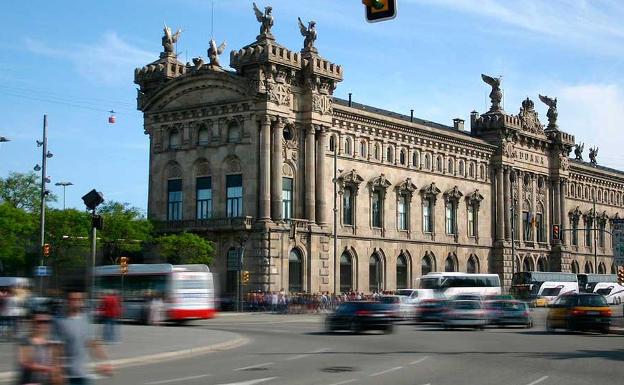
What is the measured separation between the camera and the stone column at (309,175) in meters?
74.9

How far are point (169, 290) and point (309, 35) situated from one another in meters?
35.0

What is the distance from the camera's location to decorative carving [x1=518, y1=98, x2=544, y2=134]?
338 feet

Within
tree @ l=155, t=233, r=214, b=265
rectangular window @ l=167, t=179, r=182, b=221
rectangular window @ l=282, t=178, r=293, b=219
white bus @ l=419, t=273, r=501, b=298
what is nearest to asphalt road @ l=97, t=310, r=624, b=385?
white bus @ l=419, t=273, r=501, b=298

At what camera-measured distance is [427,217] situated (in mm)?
90062

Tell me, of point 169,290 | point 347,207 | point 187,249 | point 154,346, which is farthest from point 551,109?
point 154,346

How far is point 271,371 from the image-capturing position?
2222cm

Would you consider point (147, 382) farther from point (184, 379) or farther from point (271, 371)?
point (271, 371)

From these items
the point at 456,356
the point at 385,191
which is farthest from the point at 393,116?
the point at 456,356

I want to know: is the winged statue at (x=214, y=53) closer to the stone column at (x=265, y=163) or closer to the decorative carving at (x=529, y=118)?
the stone column at (x=265, y=163)

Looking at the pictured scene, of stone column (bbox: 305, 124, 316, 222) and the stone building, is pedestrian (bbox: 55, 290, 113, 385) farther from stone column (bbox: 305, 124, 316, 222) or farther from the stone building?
stone column (bbox: 305, 124, 316, 222)

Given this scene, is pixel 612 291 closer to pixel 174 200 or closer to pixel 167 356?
pixel 174 200

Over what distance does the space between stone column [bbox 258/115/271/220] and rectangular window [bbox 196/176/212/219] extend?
5532 millimetres

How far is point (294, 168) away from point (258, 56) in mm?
8878

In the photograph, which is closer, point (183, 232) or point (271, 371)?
point (271, 371)
